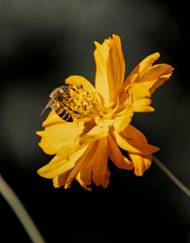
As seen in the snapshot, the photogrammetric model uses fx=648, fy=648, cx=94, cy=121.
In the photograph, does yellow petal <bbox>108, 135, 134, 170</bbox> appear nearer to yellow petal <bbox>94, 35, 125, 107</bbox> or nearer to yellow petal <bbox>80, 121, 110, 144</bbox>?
yellow petal <bbox>80, 121, 110, 144</bbox>

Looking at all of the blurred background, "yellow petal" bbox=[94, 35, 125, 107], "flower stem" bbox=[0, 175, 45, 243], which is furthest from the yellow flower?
the blurred background

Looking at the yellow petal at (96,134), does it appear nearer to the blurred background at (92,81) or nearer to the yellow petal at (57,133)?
the yellow petal at (57,133)

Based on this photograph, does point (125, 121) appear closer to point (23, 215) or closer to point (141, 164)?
point (141, 164)

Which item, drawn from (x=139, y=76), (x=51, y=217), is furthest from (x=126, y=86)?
(x=51, y=217)

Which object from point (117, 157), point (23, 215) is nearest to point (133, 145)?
point (117, 157)

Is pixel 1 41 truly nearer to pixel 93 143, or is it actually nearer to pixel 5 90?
pixel 5 90

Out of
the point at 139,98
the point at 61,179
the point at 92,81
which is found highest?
the point at 139,98
